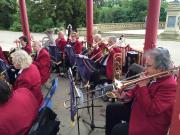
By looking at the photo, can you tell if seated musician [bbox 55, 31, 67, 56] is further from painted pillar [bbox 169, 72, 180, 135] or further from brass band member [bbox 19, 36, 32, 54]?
painted pillar [bbox 169, 72, 180, 135]

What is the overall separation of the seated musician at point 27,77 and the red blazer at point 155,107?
1259mm

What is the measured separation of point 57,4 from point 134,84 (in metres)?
14.7

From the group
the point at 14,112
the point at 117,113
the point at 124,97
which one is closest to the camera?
the point at 14,112

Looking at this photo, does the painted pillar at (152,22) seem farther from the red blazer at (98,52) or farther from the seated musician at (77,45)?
the seated musician at (77,45)

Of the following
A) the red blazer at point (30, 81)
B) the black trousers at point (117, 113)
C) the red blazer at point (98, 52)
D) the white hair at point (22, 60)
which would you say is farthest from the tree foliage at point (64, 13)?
the black trousers at point (117, 113)

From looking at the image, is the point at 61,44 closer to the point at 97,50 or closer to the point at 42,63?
the point at 97,50

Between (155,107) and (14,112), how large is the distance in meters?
1.23

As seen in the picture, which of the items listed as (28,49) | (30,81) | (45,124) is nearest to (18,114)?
A: (45,124)

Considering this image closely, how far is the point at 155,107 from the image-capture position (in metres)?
2.06

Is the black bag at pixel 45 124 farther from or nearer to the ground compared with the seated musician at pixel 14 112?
nearer to the ground

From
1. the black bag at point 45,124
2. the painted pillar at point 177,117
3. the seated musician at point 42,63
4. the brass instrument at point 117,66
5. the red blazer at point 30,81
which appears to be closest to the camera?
the painted pillar at point 177,117

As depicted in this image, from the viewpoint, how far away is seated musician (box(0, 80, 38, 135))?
86.0 inches

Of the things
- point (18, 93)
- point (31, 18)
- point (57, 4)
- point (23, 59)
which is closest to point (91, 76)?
point (23, 59)

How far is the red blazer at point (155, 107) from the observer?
208 cm
